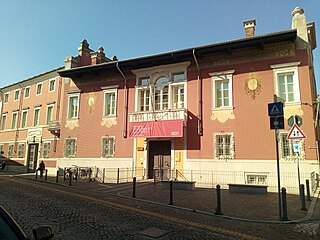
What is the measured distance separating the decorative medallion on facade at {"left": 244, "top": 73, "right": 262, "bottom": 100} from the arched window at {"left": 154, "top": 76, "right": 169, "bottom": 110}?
5916 millimetres

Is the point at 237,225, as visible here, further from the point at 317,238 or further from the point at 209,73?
the point at 209,73

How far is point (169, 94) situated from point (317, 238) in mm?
14086

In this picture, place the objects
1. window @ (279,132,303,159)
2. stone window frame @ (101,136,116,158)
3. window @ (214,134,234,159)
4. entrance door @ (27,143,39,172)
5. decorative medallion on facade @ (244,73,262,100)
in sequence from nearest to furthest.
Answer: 1. window @ (279,132,303,159)
2. decorative medallion on facade @ (244,73,262,100)
3. window @ (214,134,234,159)
4. stone window frame @ (101,136,116,158)
5. entrance door @ (27,143,39,172)

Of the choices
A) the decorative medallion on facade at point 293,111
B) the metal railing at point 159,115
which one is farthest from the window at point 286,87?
the metal railing at point 159,115

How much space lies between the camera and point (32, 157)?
92.8ft

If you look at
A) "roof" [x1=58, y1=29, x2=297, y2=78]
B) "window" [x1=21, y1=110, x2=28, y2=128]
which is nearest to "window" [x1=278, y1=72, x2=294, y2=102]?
"roof" [x1=58, y1=29, x2=297, y2=78]

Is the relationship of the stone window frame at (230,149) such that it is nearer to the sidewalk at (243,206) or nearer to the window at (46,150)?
the sidewalk at (243,206)

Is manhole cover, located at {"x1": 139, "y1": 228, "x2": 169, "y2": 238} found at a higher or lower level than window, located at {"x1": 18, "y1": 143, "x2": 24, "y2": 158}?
lower

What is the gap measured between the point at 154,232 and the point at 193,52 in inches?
535

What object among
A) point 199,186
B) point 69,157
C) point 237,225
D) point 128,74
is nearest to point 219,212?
point 237,225

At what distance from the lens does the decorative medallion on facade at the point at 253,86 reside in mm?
16297

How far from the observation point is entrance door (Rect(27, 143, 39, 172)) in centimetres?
2787

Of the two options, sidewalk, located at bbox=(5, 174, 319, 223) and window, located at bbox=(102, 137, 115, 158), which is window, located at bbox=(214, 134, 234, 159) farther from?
window, located at bbox=(102, 137, 115, 158)

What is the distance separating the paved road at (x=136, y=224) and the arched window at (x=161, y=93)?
424 inches
